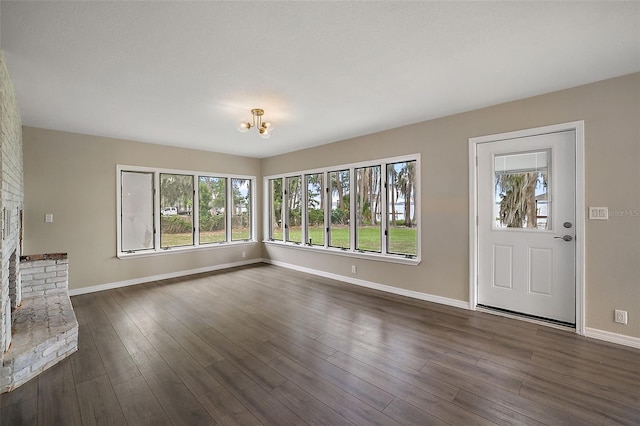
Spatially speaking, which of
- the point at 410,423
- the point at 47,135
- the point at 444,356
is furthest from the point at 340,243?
Answer: the point at 47,135

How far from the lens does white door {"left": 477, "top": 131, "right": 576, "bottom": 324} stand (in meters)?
3.00

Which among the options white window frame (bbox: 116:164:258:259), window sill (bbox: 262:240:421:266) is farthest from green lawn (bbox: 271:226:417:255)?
white window frame (bbox: 116:164:258:259)

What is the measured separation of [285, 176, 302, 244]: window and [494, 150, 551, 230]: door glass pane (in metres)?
3.73

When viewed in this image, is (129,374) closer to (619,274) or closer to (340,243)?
(340,243)

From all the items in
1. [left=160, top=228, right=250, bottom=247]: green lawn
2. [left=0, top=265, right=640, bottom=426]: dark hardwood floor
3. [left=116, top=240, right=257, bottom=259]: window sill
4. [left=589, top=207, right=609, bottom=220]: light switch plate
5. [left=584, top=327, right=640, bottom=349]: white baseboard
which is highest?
[left=589, top=207, right=609, bottom=220]: light switch plate

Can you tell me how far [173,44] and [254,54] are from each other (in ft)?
1.96

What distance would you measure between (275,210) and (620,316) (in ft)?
18.9

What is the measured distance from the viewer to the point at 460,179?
3668 mm

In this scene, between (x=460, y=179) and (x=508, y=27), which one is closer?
(x=508, y=27)

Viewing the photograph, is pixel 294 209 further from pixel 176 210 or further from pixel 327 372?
pixel 327 372

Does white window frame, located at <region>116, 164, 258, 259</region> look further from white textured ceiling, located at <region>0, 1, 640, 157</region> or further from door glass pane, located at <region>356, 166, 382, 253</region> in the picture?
door glass pane, located at <region>356, 166, 382, 253</region>

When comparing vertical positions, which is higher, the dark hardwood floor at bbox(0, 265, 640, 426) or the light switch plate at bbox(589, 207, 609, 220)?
the light switch plate at bbox(589, 207, 609, 220)

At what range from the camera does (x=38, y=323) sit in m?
2.69

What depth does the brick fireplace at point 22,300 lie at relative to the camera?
A: 2.10 meters
